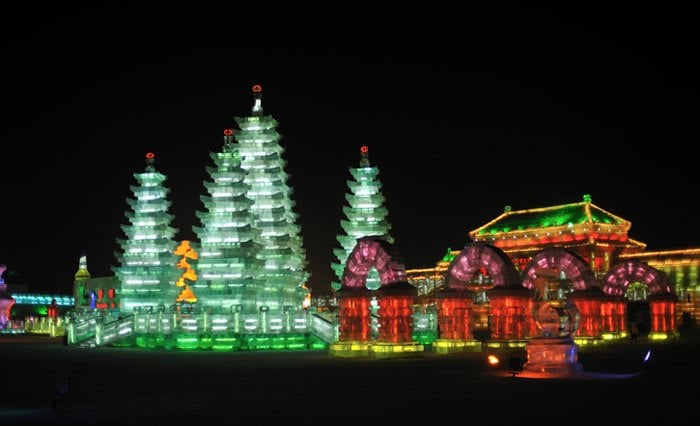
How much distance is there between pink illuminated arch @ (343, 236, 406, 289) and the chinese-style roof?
32743 mm

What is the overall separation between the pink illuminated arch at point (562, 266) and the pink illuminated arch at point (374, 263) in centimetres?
961

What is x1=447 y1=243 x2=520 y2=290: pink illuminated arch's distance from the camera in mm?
36219

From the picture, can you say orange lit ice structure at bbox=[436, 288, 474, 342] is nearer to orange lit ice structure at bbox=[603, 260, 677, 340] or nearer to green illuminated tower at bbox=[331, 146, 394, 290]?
orange lit ice structure at bbox=[603, 260, 677, 340]

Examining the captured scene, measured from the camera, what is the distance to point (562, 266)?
4072 cm

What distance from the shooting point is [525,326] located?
122 ft

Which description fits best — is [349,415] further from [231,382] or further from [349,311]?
[349,311]

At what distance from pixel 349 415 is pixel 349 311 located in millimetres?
19693

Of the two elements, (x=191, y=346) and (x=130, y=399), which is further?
(x=191, y=346)

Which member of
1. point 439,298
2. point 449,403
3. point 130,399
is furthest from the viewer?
point 439,298

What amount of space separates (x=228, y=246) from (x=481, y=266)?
18844 mm

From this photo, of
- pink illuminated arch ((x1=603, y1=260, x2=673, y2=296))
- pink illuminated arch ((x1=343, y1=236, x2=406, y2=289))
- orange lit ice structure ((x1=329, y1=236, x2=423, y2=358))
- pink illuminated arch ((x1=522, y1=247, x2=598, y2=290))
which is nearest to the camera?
orange lit ice structure ((x1=329, y1=236, x2=423, y2=358))

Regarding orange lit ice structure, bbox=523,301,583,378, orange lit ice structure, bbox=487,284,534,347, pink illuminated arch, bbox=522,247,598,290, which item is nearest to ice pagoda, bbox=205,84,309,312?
pink illuminated arch, bbox=522,247,598,290

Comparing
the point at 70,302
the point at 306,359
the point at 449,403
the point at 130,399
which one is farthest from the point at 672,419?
the point at 70,302

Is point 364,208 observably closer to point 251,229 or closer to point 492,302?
point 251,229
